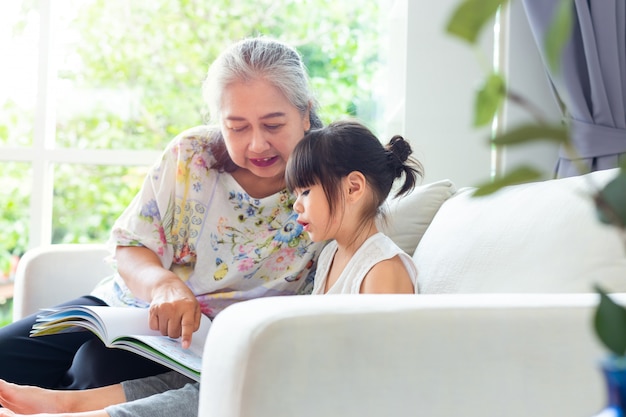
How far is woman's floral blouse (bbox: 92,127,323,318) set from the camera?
5.48 feet

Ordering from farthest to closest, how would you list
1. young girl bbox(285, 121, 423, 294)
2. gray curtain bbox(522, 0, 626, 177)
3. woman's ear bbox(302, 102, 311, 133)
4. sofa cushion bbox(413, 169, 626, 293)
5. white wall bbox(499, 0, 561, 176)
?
white wall bbox(499, 0, 561, 176), gray curtain bbox(522, 0, 626, 177), woman's ear bbox(302, 102, 311, 133), young girl bbox(285, 121, 423, 294), sofa cushion bbox(413, 169, 626, 293)

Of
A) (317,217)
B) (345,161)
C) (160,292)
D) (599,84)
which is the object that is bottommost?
(160,292)

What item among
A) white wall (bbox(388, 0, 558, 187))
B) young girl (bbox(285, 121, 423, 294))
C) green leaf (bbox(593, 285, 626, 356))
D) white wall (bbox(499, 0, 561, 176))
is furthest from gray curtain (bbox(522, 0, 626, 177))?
green leaf (bbox(593, 285, 626, 356))

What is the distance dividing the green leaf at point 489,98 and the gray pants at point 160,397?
40.4 inches

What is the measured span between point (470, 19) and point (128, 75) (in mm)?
3619

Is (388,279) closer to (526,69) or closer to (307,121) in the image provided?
(307,121)

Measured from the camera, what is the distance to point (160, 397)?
1229 mm

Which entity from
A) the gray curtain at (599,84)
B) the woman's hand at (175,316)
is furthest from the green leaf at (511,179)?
the gray curtain at (599,84)

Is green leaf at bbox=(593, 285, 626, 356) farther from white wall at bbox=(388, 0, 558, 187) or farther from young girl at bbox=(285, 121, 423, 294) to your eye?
white wall at bbox=(388, 0, 558, 187)

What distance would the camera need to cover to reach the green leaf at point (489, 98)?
26 centimetres

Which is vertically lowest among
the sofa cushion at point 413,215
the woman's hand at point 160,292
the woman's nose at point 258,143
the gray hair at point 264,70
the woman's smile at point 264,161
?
the woman's hand at point 160,292

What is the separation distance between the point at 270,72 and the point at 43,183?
1824mm

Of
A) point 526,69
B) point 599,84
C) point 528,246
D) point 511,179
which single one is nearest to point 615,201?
point 511,179

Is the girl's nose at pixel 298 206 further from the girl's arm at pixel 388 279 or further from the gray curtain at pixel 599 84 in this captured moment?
the gray curtain at pixel 599 84
